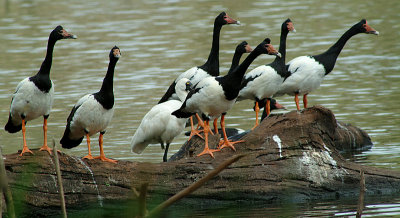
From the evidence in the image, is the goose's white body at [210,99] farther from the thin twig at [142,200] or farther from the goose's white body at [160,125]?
the thin twig at [142,200]

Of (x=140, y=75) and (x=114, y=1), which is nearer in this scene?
(x=140, y=75)

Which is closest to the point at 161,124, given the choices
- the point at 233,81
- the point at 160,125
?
the point at 160,125

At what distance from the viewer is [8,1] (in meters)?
40.4

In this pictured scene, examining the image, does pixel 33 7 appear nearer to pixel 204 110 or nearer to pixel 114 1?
pixel 114 1

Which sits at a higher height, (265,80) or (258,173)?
(265,80)

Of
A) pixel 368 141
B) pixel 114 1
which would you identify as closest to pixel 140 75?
pixel 368 141

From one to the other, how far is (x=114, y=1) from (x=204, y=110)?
30731 millimetres

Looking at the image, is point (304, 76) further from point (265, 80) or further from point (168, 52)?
point (168, 52)

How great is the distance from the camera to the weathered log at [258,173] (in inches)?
375

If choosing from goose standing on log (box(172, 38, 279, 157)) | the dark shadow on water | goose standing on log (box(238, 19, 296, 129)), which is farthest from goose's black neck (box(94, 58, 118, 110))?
goose standing on log (box(238, 19, 296, 129))

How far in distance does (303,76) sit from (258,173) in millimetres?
3189

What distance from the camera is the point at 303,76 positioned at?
1275cm

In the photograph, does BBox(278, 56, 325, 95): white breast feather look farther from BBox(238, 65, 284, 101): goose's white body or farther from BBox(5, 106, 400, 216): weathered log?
BBox(5, 106, 400, 216): weathered log

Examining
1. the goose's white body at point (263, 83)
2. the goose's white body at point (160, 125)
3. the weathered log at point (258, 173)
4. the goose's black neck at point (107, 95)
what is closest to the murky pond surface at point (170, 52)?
the goose's white body at point (160, 125)
